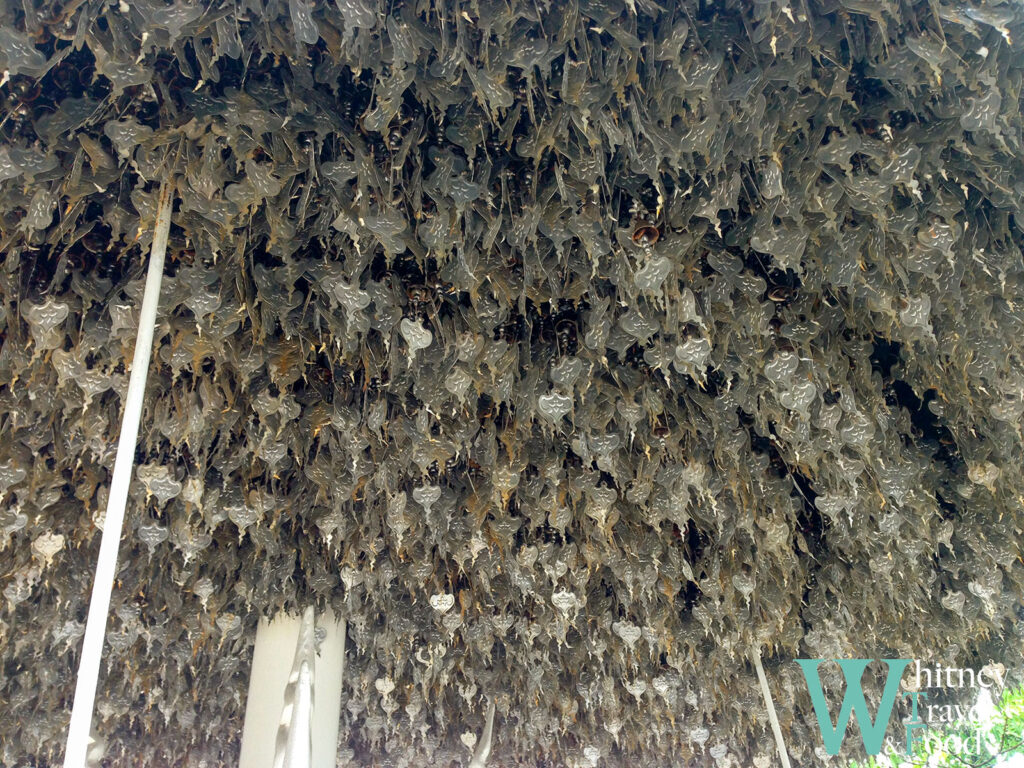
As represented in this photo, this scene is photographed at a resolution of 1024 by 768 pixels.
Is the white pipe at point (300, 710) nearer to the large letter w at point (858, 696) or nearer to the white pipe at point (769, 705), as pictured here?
the white pipe at point (769, 705)

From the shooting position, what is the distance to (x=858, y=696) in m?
4.55

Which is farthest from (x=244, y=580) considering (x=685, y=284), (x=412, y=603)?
(x=685, y=284)

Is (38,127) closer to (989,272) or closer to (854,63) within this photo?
(854,63)

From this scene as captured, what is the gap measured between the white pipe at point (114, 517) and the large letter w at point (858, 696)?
12.2 ft

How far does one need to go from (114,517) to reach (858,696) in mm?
4512

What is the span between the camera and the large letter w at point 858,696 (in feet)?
13.7

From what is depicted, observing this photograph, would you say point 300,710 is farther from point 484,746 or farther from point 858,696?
point 858,696

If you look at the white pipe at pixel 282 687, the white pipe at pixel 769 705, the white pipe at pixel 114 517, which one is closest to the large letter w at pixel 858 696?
the white pipe at pixel 769 705

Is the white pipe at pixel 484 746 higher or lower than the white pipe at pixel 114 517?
lower

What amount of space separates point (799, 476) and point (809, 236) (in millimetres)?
1422

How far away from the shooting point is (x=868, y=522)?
10.2 feet

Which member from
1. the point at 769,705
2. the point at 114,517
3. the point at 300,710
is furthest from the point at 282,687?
the point at 769,705

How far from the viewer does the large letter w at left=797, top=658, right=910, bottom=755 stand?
4.18 meters

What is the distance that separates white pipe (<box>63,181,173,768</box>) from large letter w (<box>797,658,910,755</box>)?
12.2ft
